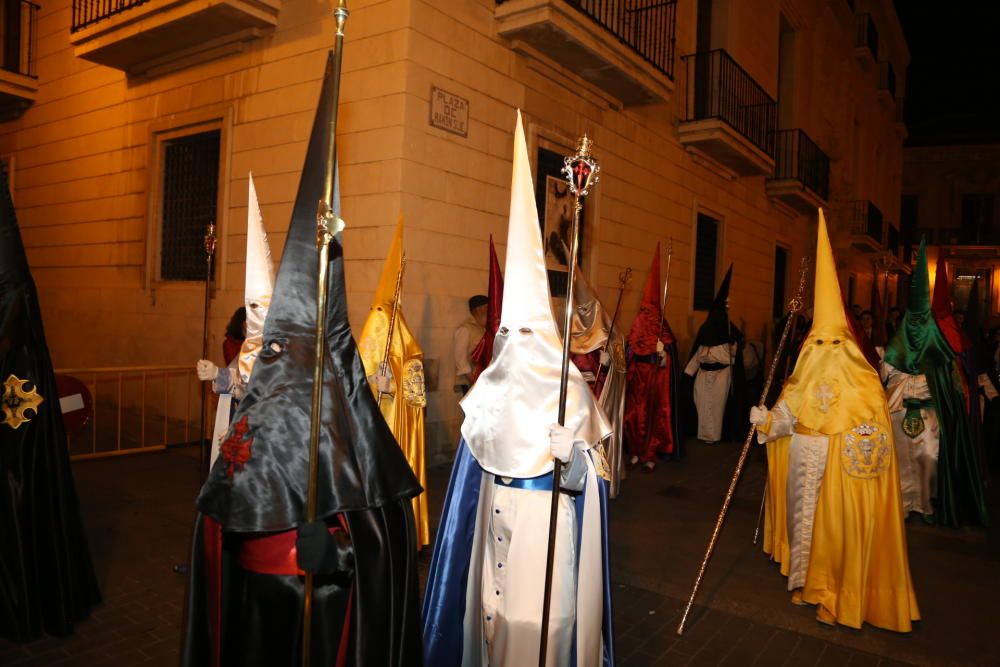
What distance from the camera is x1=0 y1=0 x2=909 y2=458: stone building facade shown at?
298 inches

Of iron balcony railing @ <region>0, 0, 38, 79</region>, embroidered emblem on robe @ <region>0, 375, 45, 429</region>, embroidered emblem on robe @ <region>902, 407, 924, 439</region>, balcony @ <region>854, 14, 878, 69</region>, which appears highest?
balcony @ <region>854, 14, 878, 69</region>

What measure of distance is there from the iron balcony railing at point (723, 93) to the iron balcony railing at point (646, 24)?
89 centimetres

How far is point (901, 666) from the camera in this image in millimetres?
3684

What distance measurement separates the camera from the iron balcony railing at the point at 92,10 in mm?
9516

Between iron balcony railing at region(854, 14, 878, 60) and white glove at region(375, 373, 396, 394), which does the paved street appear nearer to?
white glove at region(375, 373, 396, 394)

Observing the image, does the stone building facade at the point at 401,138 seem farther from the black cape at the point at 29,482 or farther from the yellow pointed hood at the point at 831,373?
the yellow pointed hood at the point at 831,373

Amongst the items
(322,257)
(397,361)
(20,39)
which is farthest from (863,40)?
(322,257)

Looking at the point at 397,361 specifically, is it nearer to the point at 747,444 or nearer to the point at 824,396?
the point at 747,444

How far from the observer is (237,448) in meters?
2.15

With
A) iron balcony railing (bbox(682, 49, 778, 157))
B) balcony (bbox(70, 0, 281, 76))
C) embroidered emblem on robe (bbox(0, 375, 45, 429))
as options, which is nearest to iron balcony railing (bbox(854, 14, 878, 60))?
iron balcony railing (bbox(682, 49, 778, 157))

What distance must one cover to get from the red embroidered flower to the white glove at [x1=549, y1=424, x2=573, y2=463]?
3.52 feet

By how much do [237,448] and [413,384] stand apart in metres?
2.90

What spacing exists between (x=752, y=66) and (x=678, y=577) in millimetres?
13201

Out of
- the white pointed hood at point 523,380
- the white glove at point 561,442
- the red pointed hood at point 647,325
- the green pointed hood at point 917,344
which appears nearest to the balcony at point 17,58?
the red pointed hood at point 647,325
